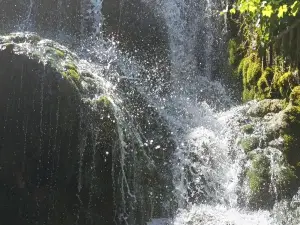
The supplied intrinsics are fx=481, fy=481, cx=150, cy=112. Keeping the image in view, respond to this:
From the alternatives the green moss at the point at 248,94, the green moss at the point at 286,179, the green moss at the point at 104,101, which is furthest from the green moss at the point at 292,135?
the green moss at the point at 104,101

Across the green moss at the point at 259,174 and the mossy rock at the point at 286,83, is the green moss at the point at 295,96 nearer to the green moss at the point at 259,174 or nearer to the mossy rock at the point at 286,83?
the mossy rock at the point at 286,83

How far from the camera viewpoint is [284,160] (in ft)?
21.0

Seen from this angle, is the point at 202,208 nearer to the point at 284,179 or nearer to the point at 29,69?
the point at 284,179

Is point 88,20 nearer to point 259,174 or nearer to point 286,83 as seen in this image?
point 286,83

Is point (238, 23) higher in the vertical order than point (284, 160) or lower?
higher

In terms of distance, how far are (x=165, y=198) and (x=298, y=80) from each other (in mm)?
2805

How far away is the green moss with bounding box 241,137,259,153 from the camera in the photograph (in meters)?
6.71

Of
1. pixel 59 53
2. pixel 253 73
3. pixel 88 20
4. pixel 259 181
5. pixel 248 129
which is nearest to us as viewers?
pixel 259 181

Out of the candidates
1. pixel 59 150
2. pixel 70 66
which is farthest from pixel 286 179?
pixel 70 66

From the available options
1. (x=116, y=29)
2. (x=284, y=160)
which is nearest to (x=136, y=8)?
(x=116, y=29)

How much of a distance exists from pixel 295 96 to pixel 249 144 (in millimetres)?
1091

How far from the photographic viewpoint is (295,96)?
7.12 meters

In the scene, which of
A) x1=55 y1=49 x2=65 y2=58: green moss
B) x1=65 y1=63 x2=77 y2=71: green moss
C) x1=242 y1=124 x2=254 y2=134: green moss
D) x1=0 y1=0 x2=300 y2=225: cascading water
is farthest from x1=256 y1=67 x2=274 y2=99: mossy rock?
x1=55 y1=49 x2=65 y2=58: green moss

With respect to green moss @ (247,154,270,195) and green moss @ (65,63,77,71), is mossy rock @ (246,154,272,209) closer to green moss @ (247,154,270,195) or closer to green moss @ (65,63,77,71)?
green moss @ (247,154,270,195)
